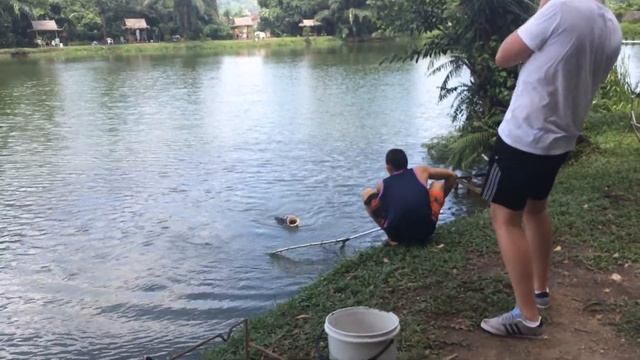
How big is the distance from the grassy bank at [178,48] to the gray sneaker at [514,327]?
46627 mm

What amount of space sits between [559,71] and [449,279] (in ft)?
5.82

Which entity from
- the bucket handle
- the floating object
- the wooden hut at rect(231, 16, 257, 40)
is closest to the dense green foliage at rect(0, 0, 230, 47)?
the wooden hut at rect(231, 16, 257, 40)

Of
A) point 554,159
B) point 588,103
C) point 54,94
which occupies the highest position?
point 588,103

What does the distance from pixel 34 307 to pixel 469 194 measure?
5.48 meters

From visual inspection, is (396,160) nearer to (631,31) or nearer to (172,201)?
(172,201)

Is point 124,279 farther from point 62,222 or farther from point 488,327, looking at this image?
point 488,327

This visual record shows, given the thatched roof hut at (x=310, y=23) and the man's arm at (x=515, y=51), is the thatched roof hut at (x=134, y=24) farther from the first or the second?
the man's arm at (x=515, y=51)

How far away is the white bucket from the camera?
2824 millimetres

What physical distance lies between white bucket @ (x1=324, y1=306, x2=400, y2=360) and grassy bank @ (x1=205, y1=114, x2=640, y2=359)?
26 centimetres

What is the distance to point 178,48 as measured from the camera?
170 feet

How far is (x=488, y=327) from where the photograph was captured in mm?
3287

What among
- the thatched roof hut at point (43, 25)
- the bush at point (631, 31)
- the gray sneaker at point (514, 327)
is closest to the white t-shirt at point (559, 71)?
the gray sneaker at point (514, 327)

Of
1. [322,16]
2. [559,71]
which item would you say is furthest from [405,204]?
[322,16]

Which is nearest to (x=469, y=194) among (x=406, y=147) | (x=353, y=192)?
(x=353, y=192)
